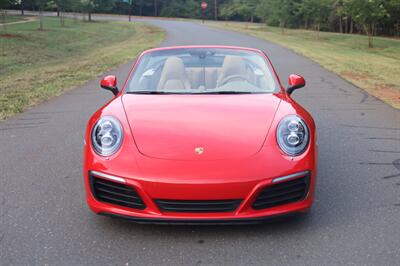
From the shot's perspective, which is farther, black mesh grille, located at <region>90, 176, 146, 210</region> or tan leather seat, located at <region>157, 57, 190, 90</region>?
tan leather seat, located at <region>157, 57, 190, 90</region>

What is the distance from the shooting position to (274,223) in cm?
344

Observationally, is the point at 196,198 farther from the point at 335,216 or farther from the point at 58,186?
the point at 58,186

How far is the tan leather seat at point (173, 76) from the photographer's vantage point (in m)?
4.49

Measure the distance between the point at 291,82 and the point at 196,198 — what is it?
2.16 metres

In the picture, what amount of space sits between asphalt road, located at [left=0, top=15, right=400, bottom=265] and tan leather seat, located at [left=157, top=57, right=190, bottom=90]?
1.26m

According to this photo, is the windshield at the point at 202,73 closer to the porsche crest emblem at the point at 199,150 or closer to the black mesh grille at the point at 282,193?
the porsche crest emblem at the point at 199,150

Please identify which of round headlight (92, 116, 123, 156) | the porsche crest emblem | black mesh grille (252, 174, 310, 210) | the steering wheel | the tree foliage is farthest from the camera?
the tree foliage

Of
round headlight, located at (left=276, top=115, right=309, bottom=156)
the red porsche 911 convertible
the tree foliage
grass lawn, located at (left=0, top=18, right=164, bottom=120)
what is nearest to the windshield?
the red porsche 911 convertible

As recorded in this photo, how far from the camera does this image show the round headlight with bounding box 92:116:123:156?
132 inches

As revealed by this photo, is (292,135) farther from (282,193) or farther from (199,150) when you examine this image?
(199,150)

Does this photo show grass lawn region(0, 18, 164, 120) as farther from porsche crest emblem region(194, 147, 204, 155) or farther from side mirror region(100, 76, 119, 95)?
porsche crest emblem region(194, 147, 204, 155)

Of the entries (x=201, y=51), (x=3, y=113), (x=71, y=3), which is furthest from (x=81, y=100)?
(x=71, y=3)

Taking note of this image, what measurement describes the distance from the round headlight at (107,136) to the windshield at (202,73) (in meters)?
0.84

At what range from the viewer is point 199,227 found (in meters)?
3.39
